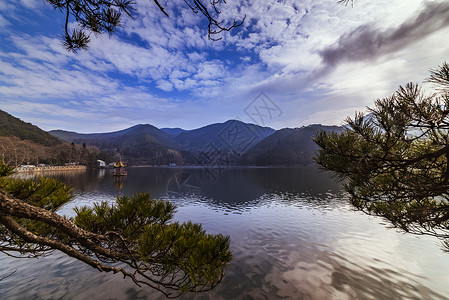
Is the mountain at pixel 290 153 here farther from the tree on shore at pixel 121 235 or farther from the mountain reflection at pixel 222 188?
the tree on shore at pixel 121 235

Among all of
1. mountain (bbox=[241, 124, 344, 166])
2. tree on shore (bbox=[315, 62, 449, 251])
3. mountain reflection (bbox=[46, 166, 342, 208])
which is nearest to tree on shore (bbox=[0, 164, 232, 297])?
tree on shore (bbox=[315, 62, 449, 251])

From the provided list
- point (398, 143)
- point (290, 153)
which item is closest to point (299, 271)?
point (398, 143)

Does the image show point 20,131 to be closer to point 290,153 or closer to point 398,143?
point 398,143

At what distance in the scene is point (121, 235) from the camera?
9.06ft

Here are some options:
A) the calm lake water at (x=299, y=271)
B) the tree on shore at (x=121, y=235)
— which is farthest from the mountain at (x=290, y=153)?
the tree on shore at (x=121, y=235)

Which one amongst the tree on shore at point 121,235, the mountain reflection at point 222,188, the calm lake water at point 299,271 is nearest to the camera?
the tree on shore at point 121,235

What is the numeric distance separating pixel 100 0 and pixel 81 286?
950 centimetres

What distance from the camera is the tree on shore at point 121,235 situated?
2.07 meters

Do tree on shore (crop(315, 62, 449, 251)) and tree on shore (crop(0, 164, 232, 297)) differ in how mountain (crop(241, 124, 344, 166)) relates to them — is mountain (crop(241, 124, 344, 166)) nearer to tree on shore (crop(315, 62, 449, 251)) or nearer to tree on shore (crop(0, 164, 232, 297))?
tree on shore (crop(315, 62, 449, 251))

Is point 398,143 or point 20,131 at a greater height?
point 20,131

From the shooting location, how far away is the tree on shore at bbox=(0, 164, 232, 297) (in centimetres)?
207

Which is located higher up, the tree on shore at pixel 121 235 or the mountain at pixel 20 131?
the mountain at pixel 20 131

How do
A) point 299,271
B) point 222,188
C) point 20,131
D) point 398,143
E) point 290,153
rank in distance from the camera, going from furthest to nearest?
point 290,153
point 20,131
point 222,188
point 299,271
point 398,143

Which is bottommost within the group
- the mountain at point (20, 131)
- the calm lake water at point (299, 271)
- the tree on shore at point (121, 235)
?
the calm lake water at point (299, 271)
